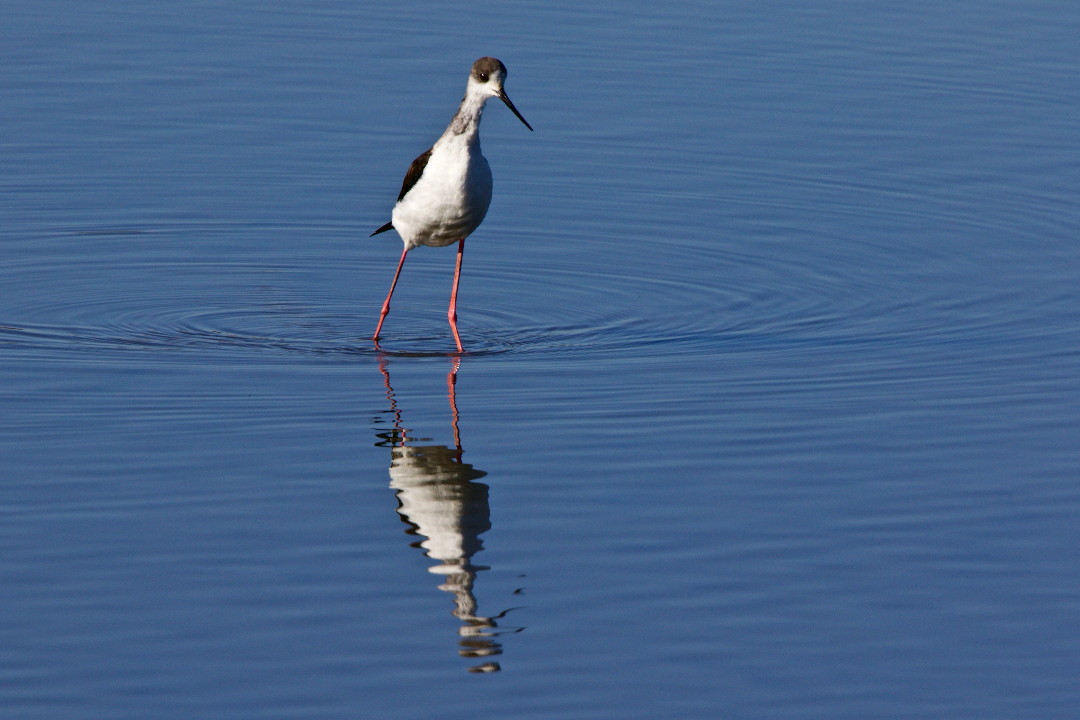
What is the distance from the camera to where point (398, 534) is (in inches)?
292

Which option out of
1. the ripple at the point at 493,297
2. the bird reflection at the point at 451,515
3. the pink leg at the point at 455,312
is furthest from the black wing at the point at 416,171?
the bird reflection at the point at 451,515

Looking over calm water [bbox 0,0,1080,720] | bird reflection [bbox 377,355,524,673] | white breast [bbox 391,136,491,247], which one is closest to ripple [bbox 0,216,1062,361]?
calm water [bbox 0,0,1080,720]

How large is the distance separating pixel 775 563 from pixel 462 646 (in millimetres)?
1516

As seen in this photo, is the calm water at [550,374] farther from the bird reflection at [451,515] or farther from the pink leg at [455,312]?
the pink leg at [455,312]

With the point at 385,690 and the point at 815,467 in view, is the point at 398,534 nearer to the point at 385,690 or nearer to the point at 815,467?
the point at 385,690

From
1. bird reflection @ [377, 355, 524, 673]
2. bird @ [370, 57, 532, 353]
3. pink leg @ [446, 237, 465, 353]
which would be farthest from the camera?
pink leg @ [446, 237, 465, 353]

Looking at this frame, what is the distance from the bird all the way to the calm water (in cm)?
79

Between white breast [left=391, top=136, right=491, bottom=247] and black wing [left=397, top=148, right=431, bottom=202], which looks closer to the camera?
white breast [left=391, top=136, right=491, bottom=247]

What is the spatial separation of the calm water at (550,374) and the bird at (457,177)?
79 centimetres

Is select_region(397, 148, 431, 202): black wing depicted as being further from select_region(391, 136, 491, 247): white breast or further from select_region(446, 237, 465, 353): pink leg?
select_region(446, 237, 465, 353): pink leg

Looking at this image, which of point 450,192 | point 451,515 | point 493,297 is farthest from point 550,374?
point 451,515

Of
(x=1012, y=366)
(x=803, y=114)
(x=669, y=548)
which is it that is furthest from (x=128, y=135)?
(x=669, y=548)

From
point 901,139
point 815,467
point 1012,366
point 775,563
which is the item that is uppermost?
point 901,139

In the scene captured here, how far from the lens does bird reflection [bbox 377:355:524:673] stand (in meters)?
6.47
